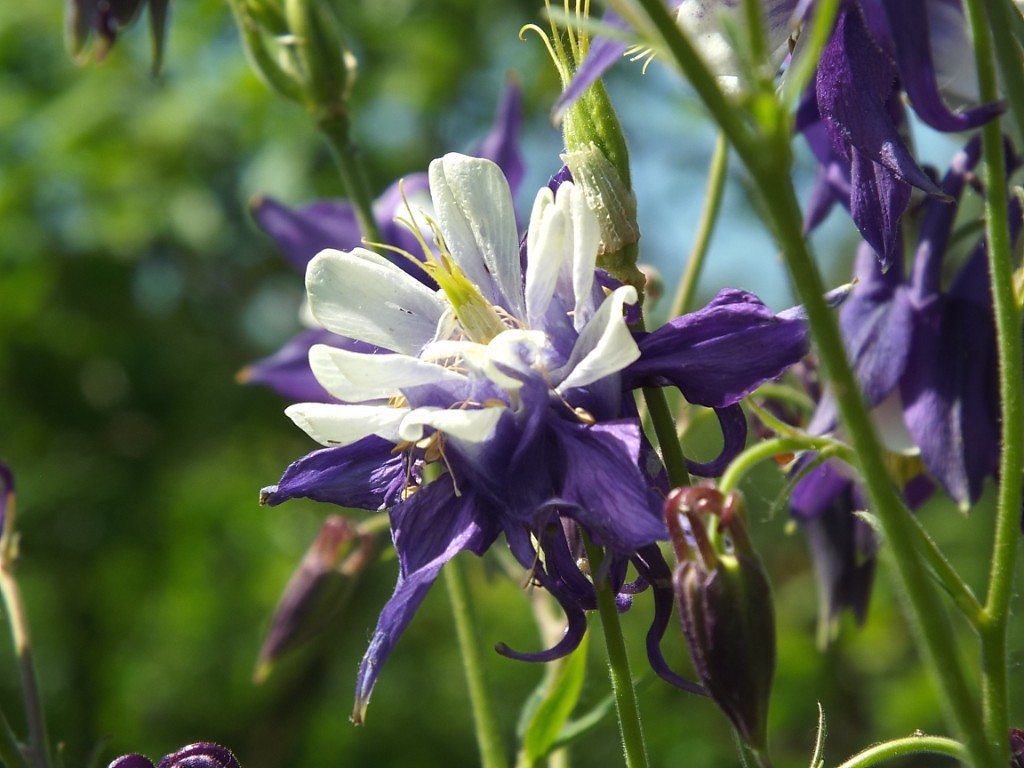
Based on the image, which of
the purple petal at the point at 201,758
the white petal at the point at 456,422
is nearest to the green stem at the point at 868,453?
the white petal at the point at 456,422

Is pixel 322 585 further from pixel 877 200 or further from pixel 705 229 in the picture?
pixel 877 200

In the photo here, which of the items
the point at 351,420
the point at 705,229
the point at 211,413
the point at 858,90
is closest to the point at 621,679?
the point at 351,420

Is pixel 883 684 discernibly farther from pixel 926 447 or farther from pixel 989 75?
pixel 989 75

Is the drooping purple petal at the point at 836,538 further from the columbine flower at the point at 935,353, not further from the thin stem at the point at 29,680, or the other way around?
the thin stem at the point at 29,680

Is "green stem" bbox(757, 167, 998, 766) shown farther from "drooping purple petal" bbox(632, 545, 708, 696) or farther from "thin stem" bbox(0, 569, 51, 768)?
"thin stem" bbox(0, 569, 51, 768)

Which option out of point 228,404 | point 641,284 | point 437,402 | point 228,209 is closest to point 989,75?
point 641,284

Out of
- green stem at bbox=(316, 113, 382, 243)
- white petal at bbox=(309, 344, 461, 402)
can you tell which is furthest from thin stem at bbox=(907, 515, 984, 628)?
green stem at bbox=(316, 113, 382, 243)
